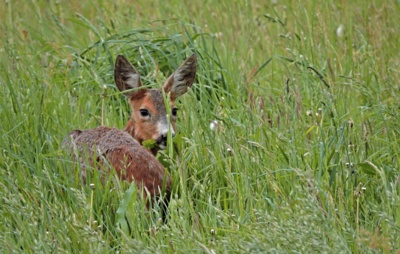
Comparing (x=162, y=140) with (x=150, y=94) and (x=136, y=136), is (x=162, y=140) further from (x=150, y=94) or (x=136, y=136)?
(x=150, y=94)

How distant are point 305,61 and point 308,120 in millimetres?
675

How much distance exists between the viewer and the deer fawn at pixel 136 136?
15.8ft

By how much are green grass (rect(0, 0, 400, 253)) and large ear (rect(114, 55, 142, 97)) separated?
12 cm

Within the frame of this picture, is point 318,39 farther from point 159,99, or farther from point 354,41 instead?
point 159,99

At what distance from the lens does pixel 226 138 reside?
5.09 m

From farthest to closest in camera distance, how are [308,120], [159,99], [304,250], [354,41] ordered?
[354,41]
[159,99]
[308,120]
[304,250]

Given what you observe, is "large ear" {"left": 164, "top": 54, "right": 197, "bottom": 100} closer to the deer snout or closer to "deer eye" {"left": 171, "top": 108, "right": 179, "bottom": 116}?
"deer eye" {"left": 171, "top": 108, "right": 179, "bottom": 116}

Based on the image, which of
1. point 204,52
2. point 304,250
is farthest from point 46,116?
point 304,250

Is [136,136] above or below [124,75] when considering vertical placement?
below

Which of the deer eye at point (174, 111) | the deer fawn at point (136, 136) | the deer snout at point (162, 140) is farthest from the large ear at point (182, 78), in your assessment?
the deer snout at point (162, 140)

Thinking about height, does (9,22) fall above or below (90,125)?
above

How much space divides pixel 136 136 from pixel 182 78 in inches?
19.3

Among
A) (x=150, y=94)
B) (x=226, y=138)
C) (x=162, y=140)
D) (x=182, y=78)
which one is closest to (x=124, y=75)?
(x=150, y=94)

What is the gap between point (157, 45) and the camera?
6855 mm
